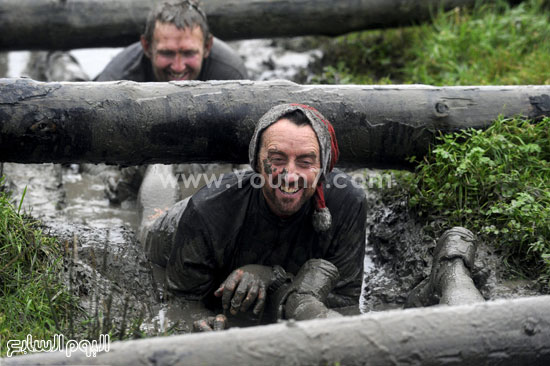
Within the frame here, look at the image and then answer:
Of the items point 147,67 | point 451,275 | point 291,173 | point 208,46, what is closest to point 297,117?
point 291,173

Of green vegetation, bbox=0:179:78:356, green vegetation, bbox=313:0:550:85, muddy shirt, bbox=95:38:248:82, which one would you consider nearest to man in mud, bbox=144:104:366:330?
green vegetation, bbox=0:179:78:356

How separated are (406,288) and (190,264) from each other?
143 centimetres

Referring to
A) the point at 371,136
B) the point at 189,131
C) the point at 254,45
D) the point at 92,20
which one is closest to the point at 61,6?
the point at 92,20

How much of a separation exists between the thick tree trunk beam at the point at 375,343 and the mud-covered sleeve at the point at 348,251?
1.45 metres

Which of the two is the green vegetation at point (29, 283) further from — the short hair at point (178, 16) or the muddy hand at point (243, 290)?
the short hair at point (178, 16)

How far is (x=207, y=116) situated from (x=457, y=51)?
3.94 m

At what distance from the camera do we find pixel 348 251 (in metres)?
4.88

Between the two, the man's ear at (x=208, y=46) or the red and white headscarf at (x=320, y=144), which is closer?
the red and white headscarf at (x=320, y=144)

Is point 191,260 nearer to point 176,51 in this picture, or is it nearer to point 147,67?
point 176,51

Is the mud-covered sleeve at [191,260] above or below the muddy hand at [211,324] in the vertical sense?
above

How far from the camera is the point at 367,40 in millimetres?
9203

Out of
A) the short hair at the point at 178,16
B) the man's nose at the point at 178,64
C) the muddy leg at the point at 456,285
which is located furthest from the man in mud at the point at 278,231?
the short hair at the point at 178,16

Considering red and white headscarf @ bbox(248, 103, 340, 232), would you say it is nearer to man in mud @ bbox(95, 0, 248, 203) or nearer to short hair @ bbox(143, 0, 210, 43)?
man in mud @ bbox(95, 0, 248, 203)

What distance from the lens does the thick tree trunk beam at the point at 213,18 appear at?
309 inches
